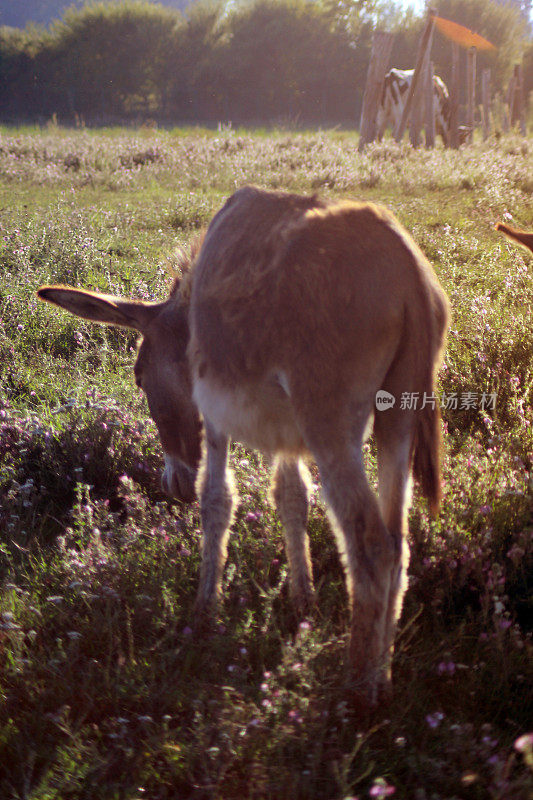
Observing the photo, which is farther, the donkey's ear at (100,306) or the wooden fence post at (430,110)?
the wooden fence post at (430,110)

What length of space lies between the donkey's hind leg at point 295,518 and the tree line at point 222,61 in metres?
39.4

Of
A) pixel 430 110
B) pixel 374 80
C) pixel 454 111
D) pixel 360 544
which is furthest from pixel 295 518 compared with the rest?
pixel 454 111

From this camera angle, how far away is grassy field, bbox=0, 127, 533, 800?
5.93ft

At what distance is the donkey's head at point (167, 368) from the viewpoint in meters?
2.90

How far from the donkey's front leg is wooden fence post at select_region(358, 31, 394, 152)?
14.2 m

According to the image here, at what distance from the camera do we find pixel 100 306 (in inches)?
113

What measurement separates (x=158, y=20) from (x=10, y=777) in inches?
1950

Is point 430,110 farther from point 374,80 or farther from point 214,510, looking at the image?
point 214,510

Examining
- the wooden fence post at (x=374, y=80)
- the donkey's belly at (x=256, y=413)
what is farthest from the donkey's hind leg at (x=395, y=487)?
the wooden fence post at (x=374, y=80)

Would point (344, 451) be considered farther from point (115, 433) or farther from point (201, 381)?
point (115, 433)

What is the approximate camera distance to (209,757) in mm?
1792

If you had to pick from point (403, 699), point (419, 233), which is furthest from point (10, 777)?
point (419, 233)

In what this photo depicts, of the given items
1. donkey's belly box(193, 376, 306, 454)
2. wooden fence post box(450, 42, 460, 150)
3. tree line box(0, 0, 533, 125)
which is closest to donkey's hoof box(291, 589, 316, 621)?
donkey's belly box(193, 376, 306, 454)

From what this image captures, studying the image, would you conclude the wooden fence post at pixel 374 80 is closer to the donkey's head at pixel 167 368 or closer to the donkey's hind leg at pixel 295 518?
the donkey's head at pixel 167 368
